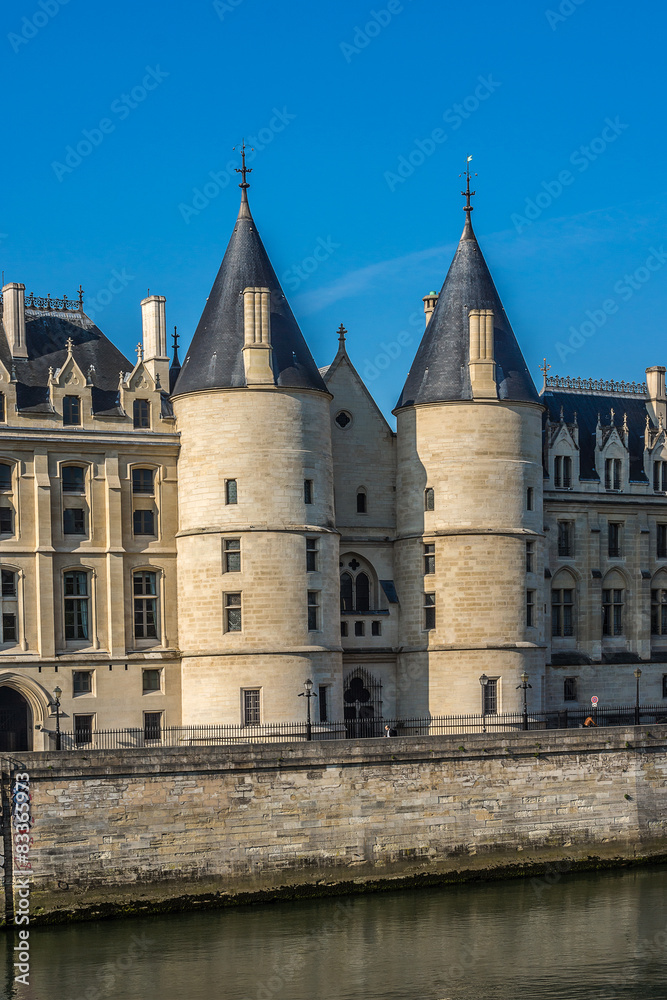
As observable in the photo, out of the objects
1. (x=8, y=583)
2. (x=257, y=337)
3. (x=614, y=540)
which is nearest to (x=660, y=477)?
(x=614, y=540)

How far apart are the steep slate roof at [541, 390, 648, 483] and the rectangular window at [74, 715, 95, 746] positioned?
26019 millimetres

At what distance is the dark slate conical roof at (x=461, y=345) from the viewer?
59691 millimetres

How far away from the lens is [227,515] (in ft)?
181

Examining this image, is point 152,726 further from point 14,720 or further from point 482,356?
point 482,356

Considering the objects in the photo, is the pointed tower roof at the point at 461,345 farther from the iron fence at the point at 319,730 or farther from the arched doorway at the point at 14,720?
the arched doorway at the point at 14,720

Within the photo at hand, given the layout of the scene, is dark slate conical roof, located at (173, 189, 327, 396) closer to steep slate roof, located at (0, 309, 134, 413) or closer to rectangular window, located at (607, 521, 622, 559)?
steep slate roof, located at (0, 309, 134, 413)

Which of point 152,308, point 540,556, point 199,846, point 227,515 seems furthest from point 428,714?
point 152,308

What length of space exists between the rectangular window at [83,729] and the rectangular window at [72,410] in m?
11.0

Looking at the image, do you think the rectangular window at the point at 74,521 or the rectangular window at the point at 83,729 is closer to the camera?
the rectangular window at the point at 83,729

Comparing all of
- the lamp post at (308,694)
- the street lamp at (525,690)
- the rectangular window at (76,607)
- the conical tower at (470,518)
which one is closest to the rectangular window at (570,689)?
the conical tower at (470,518)

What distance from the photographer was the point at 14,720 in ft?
179


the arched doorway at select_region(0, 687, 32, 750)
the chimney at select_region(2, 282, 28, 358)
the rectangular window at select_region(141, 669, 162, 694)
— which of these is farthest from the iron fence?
the chimney at select_region(2, 282, 28, 358)

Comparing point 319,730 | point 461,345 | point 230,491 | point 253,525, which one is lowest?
point 319,730

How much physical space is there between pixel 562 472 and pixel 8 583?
2600 centimetres
